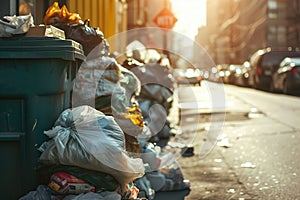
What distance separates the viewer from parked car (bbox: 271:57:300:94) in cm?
2080

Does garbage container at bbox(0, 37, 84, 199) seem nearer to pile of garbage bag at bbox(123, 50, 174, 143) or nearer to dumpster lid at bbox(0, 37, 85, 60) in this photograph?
dumpster lid at bbox(0, 37, 85, 60)

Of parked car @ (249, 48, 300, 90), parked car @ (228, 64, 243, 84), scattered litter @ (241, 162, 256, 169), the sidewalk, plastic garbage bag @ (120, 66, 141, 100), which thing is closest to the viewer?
the sidewalk

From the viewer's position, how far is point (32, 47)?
372 centimetres

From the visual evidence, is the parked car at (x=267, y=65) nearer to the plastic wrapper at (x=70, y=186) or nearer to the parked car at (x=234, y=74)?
the parked car at (x=234, y=74)

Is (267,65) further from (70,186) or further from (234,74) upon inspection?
(70,186)


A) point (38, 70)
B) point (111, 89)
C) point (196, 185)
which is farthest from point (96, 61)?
point (196, 185)

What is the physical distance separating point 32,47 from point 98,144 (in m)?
0.79

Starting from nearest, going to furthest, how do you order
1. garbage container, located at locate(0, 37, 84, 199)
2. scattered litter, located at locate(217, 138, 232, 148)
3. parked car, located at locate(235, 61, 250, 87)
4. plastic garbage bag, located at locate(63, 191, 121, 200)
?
plastic garbage bag, located at locate(63, 191, 121, 200)
garbage container, located at locate(0, 37, 84, 199)
scattered litter, located at locate(217, 138, 232, 148)
parked car, located at locate(235, 61, 250, 87)

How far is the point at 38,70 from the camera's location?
3760mm

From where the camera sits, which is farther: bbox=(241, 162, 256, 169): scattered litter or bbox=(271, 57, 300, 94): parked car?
bbox=(271, 57, 300, 94): parked car

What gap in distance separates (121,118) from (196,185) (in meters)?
1.40

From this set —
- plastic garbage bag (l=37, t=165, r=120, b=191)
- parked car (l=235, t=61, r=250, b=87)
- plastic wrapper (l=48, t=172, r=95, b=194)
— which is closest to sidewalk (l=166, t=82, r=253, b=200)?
plastic garbage bag (l=37, t=165, r=120, b=191)

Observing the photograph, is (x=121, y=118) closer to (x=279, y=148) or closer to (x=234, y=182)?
(x=234, y=182)

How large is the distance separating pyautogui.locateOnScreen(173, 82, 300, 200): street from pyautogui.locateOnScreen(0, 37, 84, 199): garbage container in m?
1.88
